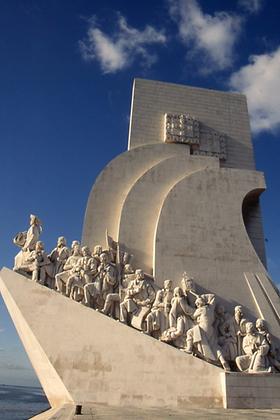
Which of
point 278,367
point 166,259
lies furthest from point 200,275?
point 278,367

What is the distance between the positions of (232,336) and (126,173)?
5.28 metres

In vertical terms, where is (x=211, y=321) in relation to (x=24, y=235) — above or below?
below

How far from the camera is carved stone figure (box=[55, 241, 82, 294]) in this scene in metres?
9.09

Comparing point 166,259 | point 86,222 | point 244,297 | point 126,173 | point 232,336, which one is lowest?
point 232,336

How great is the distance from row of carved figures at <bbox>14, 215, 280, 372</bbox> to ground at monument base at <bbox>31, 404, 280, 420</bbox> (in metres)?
1.21

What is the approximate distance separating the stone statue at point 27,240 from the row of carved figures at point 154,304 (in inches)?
0.9

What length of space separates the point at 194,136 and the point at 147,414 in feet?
27.1

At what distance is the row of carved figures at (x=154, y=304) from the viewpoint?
852 cm

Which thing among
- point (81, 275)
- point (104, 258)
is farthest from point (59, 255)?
point (104, 258)

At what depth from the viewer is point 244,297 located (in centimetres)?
990

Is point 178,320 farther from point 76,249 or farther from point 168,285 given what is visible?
point 76,249

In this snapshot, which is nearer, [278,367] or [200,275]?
[278,367]

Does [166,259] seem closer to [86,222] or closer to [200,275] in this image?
[200,275]

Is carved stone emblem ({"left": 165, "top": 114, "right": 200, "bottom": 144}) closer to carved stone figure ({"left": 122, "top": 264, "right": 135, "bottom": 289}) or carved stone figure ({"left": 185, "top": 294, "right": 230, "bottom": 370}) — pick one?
carved stone figure ({"left": 122, "top": 264, "right": 135, "bottom": 289})
